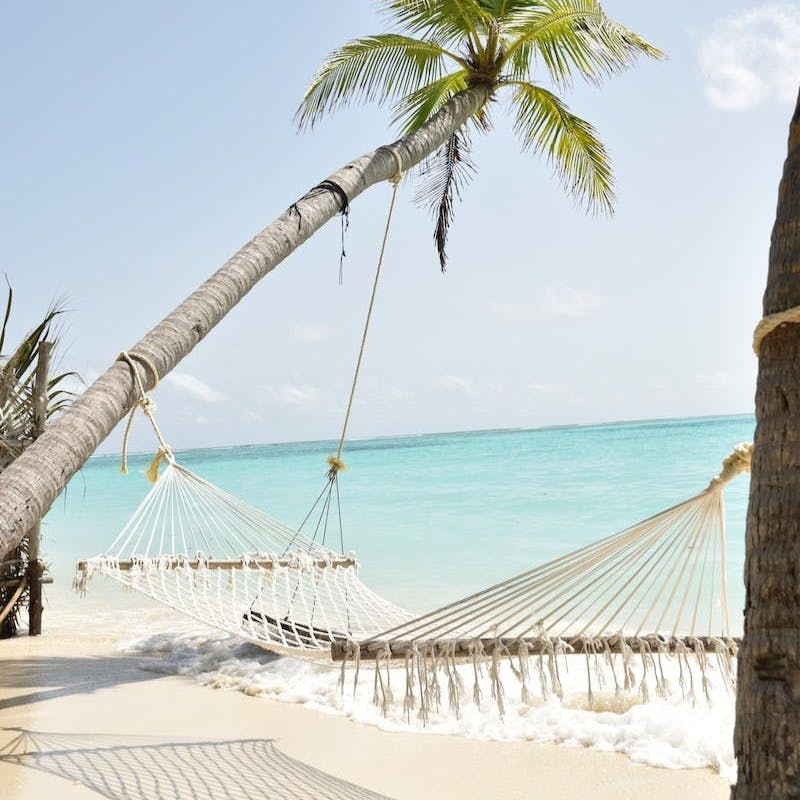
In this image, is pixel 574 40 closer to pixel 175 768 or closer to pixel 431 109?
pixel 431 109

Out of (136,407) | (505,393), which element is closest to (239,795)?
(136,407)

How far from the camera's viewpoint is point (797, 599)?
0.83m

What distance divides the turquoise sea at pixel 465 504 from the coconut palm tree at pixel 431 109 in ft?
5.08

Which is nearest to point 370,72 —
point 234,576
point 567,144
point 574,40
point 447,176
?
point 574,40

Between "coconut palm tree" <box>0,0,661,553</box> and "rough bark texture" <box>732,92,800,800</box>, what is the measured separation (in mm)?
1042

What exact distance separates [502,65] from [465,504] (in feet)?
24.6

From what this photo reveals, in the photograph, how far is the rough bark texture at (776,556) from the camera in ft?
2.67

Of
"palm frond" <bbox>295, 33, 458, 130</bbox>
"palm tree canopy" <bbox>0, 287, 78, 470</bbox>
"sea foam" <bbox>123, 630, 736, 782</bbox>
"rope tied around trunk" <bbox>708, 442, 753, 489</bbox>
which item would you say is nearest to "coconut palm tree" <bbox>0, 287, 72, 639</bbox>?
"palm tree canopy" <bbox>0, 287, 78, 470</bbox>

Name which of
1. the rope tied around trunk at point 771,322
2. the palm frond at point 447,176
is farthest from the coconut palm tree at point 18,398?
the rope tied around trunk at point 771,322

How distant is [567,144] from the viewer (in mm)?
4066

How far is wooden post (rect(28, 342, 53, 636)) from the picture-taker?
3.64 metres

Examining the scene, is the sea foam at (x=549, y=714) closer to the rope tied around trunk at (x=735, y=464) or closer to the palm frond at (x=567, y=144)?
the rope tied around trunk at (x=735, y=464)

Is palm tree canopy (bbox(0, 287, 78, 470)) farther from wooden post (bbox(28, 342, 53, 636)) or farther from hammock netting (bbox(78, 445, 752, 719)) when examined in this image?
hammock netting (bbox(78, 445, 752, 719))

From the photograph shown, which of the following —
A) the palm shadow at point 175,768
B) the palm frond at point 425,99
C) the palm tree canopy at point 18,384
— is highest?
the palm frond at point 425,99
